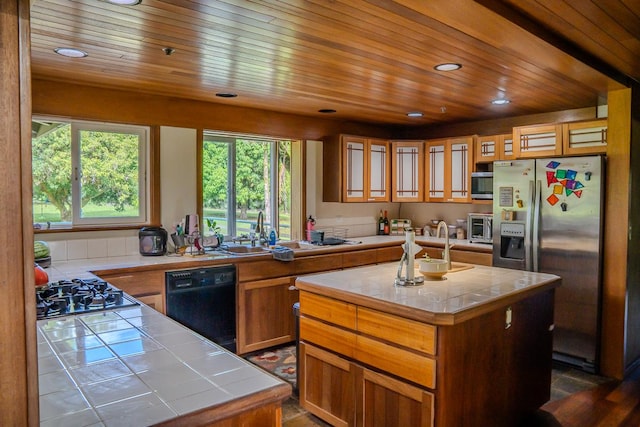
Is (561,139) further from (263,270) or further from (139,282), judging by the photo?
(139,282)

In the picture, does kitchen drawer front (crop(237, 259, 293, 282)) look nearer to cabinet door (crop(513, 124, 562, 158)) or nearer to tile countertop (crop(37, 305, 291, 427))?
tile countertop (crop(37, 305, 291, 427))

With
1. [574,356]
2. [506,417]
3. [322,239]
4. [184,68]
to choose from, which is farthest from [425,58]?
[574,356]

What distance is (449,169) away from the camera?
16.9 feet

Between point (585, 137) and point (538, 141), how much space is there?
39 cm

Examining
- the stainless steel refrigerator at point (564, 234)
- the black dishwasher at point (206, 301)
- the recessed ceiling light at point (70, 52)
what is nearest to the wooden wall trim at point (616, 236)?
the stainless steel refrigerator at point (564, 234)

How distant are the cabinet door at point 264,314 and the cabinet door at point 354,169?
1383mm

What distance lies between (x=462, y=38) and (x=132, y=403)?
226cm

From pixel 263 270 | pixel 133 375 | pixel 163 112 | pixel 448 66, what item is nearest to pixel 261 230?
pixel 263 270

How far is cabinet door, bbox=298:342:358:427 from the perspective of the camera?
2.50 m

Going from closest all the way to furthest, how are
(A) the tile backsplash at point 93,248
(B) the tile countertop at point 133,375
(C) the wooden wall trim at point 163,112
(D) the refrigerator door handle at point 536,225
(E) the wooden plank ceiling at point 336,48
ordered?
(B) the tile countertop at point 133,375 < (E) the wooden plank ceiling at point 336,48 < (C) the wooden wall trim at point 163,112 < (A) the tile backsplash at point 93,248 < (D) the refrigerator door handle at point 536,225

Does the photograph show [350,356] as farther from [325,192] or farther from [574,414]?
[325,192]

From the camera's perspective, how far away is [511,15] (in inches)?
81.2

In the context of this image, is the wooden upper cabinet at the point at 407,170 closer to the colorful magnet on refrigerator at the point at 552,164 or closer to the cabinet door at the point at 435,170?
the cabinet door at the point at 435,170

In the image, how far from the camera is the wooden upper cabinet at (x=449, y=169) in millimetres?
5000
